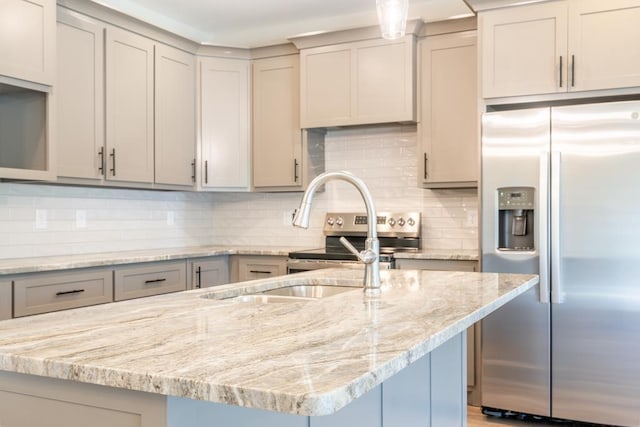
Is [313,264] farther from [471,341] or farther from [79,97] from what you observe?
[79,97]

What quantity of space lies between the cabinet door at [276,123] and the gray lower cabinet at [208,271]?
0.68 m

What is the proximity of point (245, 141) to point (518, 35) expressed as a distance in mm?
2141

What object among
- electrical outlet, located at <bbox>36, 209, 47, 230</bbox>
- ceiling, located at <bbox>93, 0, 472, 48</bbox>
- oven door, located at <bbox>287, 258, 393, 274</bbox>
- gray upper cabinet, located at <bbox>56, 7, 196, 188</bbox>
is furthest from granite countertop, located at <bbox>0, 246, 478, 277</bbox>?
ceiling, located at <bbox>93, 0, 472, 48</bbox>

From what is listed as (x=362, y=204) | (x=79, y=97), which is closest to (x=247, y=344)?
(x=79, y=97)

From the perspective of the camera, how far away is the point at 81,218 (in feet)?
13.2

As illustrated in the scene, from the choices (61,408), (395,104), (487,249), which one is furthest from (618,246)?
(61,408)

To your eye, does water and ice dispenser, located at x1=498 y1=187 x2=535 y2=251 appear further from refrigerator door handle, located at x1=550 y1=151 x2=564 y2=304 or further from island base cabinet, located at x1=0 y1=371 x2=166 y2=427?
island base cabinet, located at x1=0 y1=371 x2=166 y2=427

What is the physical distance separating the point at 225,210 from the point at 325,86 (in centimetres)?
147

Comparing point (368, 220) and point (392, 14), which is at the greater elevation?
point (392, 14)

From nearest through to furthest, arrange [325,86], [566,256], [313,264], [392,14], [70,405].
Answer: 1. [70,405]
2. [392,14]
3. [566,256]
4. [313,264]
5. [325,86]

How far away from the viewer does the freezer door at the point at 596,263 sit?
316 cm

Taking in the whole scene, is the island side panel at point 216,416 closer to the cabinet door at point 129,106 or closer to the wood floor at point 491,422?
the wood floor at point 491,422

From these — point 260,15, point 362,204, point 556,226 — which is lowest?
point 556,226

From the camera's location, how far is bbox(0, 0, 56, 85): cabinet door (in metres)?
3.06
